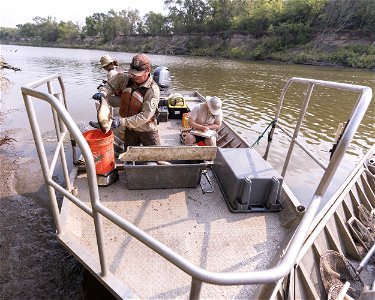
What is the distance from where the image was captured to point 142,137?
4.41 m

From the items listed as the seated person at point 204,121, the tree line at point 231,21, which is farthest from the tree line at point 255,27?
the seated person at point 204,121

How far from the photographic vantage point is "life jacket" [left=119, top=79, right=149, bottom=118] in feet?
13.0

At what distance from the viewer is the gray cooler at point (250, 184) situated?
344 centimetres

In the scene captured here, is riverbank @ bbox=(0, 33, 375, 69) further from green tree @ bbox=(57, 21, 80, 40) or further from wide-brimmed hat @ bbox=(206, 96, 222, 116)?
wide-brimmed hat @ bbox=(206, 96, 222, 116)

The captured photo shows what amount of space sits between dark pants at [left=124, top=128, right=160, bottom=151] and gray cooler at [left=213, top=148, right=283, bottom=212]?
4.09 feet

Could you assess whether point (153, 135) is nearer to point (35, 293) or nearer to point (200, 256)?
point (200, 256)

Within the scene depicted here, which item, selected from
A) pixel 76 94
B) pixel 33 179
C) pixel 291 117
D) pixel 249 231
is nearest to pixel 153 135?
pixel 249 231

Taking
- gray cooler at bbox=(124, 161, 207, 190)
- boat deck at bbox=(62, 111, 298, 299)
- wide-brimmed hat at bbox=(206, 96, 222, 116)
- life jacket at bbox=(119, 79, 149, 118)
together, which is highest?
life jacket at bbox=(119, 79, 149, 118)

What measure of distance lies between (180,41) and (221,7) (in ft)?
63.9

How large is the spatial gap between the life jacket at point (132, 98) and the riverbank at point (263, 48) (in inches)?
1505

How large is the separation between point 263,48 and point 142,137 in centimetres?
4994

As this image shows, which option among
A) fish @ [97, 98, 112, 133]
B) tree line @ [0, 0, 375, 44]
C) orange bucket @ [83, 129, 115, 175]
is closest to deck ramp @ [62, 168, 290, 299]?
orange bucket @ [83, 129, 115, 175]

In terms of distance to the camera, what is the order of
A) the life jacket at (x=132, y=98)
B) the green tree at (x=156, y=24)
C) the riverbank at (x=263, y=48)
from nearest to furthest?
the life jacket at (x=132, y=98) → the riverbank at (x=263, y=48) → the green tree at (x=156, y=24)

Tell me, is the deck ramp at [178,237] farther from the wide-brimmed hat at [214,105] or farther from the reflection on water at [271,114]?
the reflection on water at [271,114]
